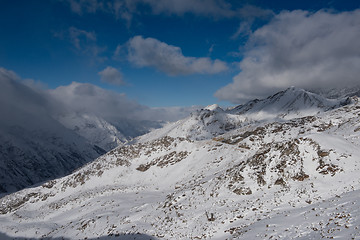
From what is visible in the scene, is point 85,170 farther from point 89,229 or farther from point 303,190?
point 303,190

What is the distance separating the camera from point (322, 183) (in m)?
20.7

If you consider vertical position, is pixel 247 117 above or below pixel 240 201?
above

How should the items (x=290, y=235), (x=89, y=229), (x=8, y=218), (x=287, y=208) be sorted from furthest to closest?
(x=8, y=218)
(x=89, y=229)
(x=287, y=208)
(x=290, y=235)

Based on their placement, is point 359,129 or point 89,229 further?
point 359,129

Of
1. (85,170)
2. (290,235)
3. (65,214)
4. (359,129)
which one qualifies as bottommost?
(290,235)

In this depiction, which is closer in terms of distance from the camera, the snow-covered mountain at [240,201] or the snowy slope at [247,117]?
the snow-covered mountain at [240,201]

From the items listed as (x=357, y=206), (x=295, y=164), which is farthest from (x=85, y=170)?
(x=357, y=206)

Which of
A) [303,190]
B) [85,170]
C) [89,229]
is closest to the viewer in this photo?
[303,190]

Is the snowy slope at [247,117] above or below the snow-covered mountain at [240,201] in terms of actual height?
above

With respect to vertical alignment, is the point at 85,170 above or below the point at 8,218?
above

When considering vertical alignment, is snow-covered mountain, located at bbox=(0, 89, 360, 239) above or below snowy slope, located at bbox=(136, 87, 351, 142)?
below

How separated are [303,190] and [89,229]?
26.0 meters

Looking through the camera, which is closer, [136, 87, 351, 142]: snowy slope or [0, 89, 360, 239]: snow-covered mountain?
[0, 89, 360, 239]: snow-covered mountain

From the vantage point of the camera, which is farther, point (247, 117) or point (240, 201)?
point (247, 117)
